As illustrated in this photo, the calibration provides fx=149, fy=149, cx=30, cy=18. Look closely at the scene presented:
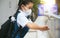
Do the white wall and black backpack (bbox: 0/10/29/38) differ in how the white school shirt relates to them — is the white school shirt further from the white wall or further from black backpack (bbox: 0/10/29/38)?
the white wall

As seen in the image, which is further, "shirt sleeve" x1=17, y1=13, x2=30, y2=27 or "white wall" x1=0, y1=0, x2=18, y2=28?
"white wall" x1=0, y1=0, x2=18, y2=28

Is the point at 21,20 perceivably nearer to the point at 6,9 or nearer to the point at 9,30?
the point at 9,30

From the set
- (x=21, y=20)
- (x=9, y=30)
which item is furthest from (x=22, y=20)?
(x=9, y=30)

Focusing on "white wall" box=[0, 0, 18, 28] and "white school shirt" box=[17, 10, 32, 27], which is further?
"white wall" box=[0, 0, 18, 28]

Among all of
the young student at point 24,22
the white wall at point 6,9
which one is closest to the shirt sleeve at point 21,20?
the young student at point 24,22

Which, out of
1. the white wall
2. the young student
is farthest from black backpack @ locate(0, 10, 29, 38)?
the white wall

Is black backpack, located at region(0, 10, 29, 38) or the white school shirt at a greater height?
the white school shirt

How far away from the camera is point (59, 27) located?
65.4 inches

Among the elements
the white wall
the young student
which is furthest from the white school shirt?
the white wall

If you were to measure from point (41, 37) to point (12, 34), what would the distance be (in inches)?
40.8

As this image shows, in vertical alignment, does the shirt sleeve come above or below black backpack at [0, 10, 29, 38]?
above

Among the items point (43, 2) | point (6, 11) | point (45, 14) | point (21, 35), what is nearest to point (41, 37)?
A: point (45, 14)

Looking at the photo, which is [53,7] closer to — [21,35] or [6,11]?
[6,11]

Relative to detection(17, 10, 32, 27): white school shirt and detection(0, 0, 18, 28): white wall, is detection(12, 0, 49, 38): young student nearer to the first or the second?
detection(17, 10, 32, 27): white school shirt
